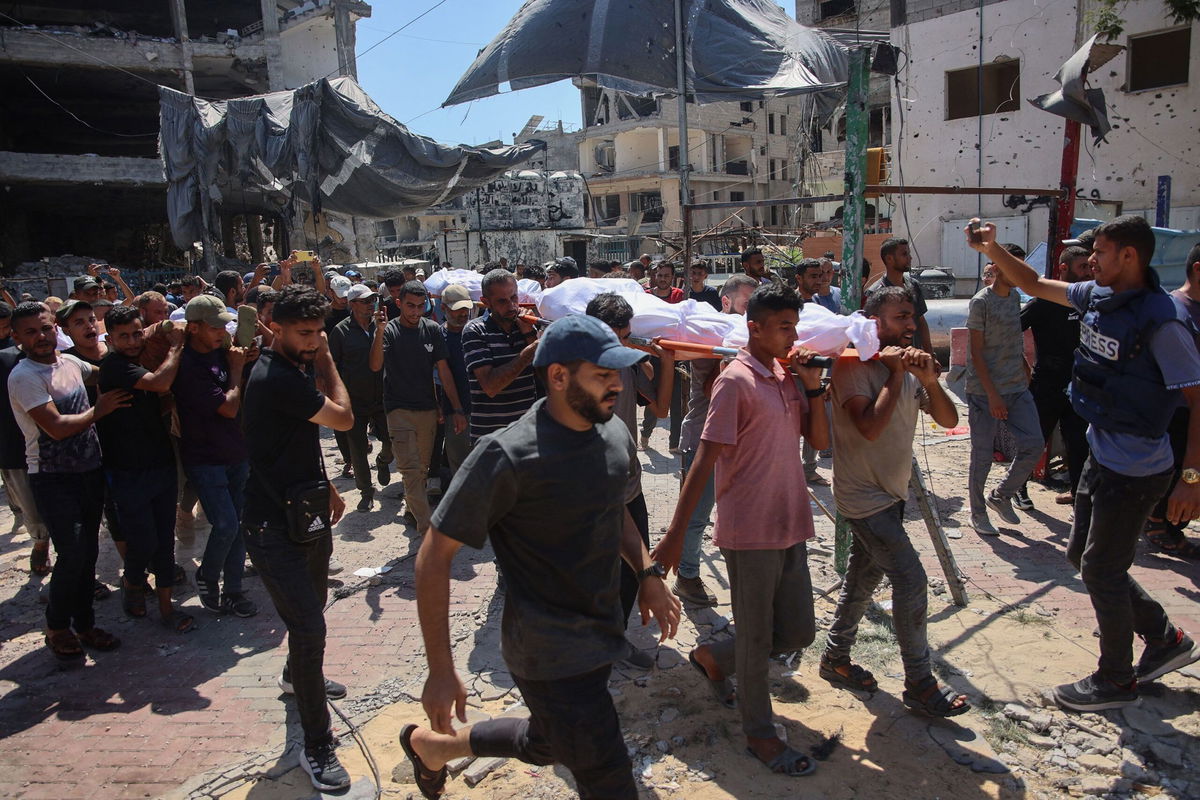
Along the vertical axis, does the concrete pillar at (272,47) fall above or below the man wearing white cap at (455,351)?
above

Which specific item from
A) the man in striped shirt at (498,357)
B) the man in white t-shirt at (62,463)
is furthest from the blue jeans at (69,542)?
the man in striped shirt at (498,357)

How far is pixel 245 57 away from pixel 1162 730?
97.6ft

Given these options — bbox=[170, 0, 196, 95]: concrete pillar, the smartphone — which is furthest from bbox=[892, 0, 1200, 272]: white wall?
bbox=[170, 0, 196, 95]: concrete pillar

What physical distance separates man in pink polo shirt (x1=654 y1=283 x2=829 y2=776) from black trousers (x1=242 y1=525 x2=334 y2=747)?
A: 150 cm

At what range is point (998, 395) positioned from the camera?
566cm

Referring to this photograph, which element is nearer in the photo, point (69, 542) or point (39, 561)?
point (69, 542)

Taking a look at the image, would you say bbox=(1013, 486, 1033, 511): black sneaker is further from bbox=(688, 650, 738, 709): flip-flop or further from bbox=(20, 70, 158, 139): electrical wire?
bbox=(20, 70, 158, 139): electrical wire

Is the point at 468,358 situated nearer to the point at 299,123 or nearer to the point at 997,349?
the point at 997,349

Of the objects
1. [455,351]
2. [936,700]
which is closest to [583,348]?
[936,700]

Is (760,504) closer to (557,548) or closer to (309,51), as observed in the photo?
(557,548)

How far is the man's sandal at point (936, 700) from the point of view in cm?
336

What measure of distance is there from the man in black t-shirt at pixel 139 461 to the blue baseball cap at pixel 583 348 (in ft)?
10.7

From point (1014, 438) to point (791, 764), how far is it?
367 centimetres

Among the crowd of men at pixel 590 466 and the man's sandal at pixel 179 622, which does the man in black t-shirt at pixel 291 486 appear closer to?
the crowd of men at pixel 590 466
